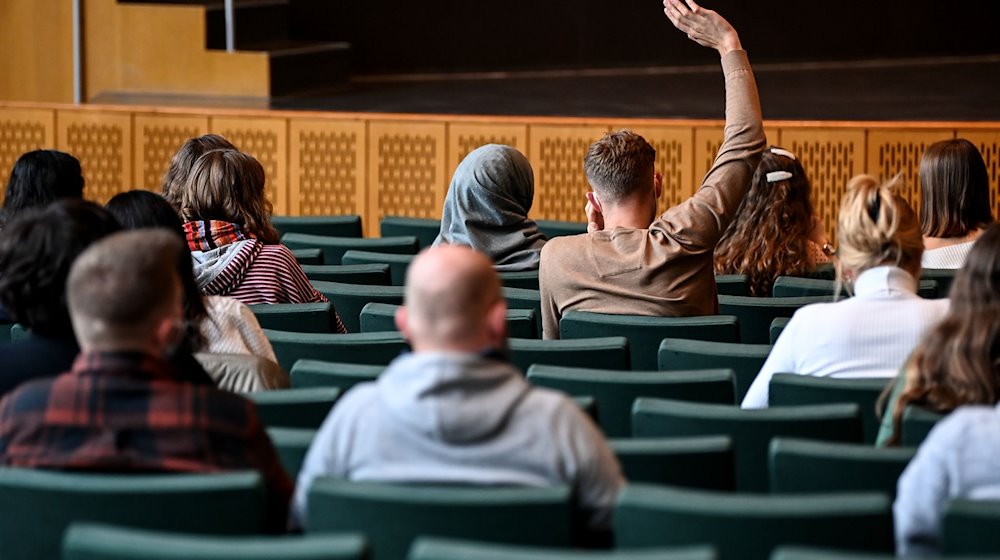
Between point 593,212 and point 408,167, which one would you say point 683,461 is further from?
point 408,167

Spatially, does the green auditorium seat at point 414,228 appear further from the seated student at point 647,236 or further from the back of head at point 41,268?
the back of head at point 41,268

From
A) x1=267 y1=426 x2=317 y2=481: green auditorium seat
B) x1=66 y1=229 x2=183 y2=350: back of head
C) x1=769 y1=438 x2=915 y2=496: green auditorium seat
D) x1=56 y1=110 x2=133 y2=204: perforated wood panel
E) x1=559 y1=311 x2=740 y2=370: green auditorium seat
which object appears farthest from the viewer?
x1=56 y1=110 x2=133 y2=204: perforated wood panel

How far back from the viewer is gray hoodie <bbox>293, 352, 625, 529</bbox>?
6.70 ft

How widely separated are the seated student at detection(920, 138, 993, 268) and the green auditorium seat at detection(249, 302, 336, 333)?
2.06 metres

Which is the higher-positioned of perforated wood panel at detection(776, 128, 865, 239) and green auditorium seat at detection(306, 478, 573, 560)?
perforated wood panel at detection(776, 128, 865, 239)

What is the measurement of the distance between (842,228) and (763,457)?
630 millimetres

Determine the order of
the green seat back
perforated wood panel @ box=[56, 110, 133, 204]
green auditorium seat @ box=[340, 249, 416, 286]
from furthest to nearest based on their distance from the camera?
perforated wood panel @ box=[56, 110, 133, 204] → green auditorium seat @ box=[340, 249, 416, 286] → the green seat back

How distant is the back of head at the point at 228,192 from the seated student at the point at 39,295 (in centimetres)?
150

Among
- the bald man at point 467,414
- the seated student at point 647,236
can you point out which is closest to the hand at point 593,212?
the seated student at point 647,236

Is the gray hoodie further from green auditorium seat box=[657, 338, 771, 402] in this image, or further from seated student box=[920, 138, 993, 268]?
seated student box=[920, 138, 993, 268]

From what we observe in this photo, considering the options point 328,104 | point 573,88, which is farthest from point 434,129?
point 573,88

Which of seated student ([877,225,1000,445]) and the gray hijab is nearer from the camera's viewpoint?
seated student ([877,225,1000,445])

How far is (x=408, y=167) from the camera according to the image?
8.47 metres

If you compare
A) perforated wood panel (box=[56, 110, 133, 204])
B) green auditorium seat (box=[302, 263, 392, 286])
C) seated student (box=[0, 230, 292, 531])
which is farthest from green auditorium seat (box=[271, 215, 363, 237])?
seated student (box=[0, 230, 292, 531])
